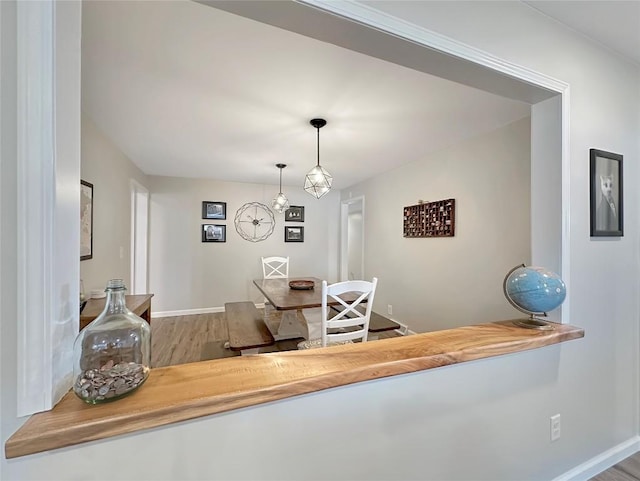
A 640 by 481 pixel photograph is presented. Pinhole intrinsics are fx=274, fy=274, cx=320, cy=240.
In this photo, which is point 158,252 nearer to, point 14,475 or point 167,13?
point 167,13

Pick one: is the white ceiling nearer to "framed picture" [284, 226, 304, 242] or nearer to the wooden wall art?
the wooden wall art

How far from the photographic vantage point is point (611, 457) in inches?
62.6

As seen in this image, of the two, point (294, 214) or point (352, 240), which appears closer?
point (294, 214)

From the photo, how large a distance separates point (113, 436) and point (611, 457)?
8.22 feet

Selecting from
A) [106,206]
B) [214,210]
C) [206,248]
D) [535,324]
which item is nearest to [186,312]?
[206,248]

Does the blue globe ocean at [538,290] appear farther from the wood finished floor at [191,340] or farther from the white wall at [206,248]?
the white wall at [206,248]

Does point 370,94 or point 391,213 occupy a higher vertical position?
point 370,94

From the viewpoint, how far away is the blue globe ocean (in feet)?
4.15

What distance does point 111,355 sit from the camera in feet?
2.35

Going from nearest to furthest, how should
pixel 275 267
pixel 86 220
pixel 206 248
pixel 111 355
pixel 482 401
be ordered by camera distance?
pixel 111 355, pixel 482 401, pixel 86 220, pixel 206 248, pixel 275 267

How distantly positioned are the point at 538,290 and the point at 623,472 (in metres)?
1.33

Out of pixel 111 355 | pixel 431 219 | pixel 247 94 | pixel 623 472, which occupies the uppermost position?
pixel 247 94

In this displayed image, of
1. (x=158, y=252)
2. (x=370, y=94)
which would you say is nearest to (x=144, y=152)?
(x=158, y=252)

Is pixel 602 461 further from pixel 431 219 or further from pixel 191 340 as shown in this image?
pixel 191 340
